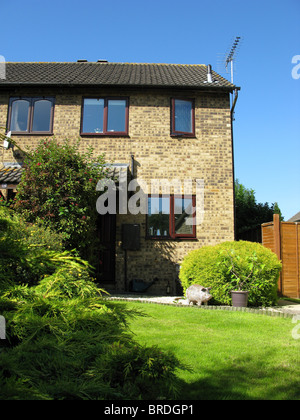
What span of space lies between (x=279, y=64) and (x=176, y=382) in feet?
29.0

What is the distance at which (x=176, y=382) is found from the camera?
1.58m

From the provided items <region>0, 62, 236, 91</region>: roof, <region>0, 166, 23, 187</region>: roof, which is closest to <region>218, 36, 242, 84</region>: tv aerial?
<region>0, 62, 236, 91</region>: roof

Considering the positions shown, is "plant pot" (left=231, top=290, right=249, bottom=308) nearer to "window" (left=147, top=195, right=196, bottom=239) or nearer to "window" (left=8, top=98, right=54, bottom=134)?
"window" (left=147, top=195, right=196, bottom=239)

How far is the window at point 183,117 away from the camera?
1241 cm

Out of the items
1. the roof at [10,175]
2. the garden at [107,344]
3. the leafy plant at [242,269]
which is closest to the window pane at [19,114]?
the roof at [10,175]

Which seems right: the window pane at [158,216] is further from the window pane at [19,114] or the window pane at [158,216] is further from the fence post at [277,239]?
the window pane at [19,114]

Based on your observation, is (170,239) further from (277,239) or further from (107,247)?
(277,239)

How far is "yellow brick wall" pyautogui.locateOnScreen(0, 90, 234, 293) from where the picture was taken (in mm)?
11680

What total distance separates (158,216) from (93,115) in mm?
4578

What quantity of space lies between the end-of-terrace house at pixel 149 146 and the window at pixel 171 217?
36 mm

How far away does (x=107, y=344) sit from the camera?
1.63 meters

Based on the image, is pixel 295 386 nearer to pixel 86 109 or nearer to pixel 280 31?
pixel 280 31
